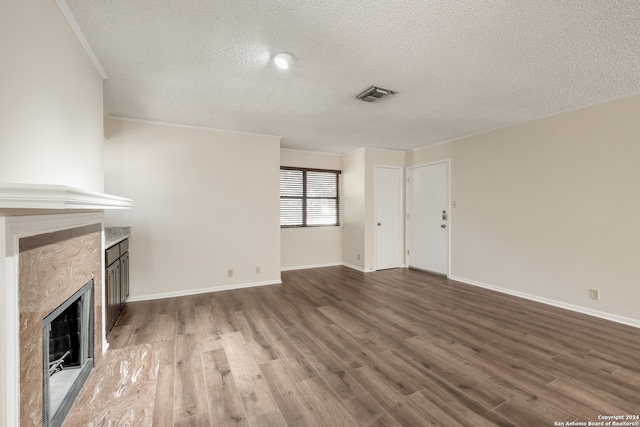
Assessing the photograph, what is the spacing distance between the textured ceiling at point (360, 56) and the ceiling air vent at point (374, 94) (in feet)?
0.28

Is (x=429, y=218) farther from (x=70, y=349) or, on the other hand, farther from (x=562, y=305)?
(x=70, y=349)

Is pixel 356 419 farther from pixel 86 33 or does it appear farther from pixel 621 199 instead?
pixel 621 199

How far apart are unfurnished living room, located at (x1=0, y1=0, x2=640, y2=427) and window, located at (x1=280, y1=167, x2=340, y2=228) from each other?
2.85 feet

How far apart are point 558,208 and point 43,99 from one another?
4985 mm

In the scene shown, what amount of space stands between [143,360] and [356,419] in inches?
70.3

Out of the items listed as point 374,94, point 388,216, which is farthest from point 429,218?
point 374,94

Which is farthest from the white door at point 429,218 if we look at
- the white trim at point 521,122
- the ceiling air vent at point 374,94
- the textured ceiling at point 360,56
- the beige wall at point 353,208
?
the ceiling air vent at point 374,94

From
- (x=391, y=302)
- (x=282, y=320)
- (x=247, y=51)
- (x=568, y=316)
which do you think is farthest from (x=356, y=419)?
(x=568, y=316)

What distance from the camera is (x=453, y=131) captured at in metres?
4.39

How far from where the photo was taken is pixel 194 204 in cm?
407

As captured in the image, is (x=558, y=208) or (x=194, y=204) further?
(x=194, y=204)

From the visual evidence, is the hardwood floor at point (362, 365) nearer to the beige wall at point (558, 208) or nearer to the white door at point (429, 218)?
the beige wall at point (558, 208)

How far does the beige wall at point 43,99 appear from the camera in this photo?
1.18 meters

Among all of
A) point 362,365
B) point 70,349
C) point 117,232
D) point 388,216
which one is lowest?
point 362,365
